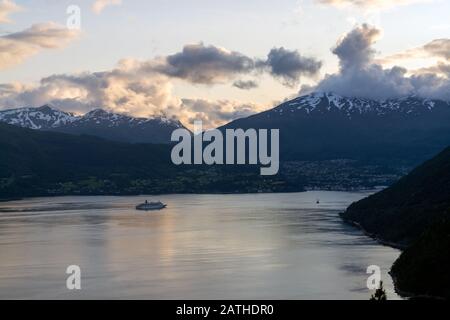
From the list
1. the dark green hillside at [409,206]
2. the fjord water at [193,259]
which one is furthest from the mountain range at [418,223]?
the fjord water at [193,259]

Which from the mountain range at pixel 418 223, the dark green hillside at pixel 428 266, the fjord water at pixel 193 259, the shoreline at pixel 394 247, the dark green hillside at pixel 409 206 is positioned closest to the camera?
the shoreline at pixel 394 247

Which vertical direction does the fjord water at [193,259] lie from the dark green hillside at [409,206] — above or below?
below

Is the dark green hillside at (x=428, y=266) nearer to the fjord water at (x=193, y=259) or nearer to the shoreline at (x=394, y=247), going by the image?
the shoreline at (x=394, y=247)

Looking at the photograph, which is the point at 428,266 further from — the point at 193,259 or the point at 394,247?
the point at 394,247

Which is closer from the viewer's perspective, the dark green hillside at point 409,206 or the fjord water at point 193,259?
the fjord water at point 193,259

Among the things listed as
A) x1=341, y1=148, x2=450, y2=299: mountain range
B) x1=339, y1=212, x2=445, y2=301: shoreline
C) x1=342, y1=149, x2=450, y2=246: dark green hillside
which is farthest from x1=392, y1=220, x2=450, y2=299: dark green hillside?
x1=342, y1=149, x2=450, y2=246: dark green hillside

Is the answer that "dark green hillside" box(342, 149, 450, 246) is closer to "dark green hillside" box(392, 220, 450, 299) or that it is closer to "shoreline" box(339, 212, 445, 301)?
"shoreline" box(339, 212, 445, 301)
